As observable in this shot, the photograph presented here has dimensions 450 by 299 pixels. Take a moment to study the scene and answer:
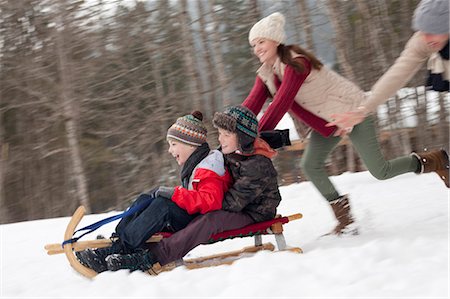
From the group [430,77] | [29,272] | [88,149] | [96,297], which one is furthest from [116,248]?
[88,149]

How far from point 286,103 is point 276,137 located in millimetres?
225

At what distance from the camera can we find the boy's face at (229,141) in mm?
3531

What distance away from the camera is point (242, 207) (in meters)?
3.46

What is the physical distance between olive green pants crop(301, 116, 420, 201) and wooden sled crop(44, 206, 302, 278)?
385mm

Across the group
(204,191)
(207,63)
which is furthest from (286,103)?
(207,63)

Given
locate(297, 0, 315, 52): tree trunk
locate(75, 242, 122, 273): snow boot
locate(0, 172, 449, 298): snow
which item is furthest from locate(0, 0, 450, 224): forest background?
locate(75, 242, 122, 273): snow boot

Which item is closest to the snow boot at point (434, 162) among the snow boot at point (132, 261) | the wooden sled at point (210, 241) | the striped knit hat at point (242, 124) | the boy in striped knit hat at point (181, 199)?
the wooden sled at point (210, 241)

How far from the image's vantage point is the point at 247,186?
136 inches

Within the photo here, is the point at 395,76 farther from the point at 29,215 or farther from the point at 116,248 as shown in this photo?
the point at 29,215

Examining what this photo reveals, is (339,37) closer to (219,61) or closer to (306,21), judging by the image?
(306,21)

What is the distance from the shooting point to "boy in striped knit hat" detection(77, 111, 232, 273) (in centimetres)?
329

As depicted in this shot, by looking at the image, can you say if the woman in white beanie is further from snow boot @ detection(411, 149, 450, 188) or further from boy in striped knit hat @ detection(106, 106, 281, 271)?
boy in striped knit hat @ detection(106, 106, 281, 271)

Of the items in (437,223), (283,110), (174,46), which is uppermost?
(283,110)

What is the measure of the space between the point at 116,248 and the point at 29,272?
0.94m
